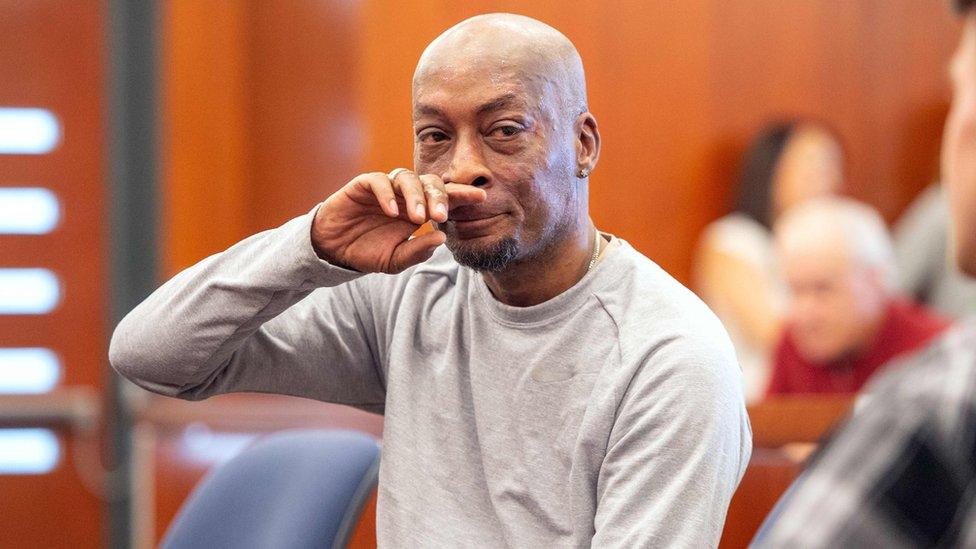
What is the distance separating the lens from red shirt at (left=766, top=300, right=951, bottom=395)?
130 inches

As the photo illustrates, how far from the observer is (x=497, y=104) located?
1742 millimetres

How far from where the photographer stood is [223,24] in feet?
16.4

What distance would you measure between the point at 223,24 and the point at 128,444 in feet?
5.10

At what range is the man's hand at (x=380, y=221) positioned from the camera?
168cm

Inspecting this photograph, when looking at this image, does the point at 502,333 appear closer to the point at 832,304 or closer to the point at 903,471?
the point at 903,471

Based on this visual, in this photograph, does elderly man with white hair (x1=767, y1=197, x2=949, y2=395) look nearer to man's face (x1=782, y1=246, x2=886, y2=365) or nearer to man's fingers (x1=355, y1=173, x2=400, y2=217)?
man's face (x1=782, y1=246, x2=886, y2=365)

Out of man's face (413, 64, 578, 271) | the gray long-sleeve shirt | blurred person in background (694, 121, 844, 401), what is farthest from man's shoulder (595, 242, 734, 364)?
blurred person in background (694, 121, 844, 401)

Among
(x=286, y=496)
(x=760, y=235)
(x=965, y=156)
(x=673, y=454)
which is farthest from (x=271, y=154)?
(x=965, y=156)

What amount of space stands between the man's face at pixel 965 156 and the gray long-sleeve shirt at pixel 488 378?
0.76 m

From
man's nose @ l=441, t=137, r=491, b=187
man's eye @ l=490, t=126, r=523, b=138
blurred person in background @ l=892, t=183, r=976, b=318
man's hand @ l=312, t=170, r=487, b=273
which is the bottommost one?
blurred person in background @ l=892, t=183, r=976, b=318

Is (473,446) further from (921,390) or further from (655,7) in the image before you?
(655,7)

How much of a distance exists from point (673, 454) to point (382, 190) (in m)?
0.48

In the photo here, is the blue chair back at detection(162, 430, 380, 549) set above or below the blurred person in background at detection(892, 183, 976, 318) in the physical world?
above

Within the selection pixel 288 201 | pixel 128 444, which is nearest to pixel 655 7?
pixel 288 201
